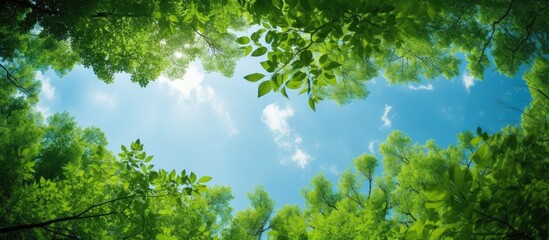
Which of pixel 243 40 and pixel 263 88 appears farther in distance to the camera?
pixel 243 40

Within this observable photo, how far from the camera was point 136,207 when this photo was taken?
3.12 metres

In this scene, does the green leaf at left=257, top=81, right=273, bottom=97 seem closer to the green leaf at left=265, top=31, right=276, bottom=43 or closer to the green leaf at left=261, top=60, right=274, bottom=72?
the green leaf at left=261, top=60, right=274, bottom=72

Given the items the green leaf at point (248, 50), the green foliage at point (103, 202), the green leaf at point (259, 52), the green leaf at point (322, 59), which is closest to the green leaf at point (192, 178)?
the green foliage at point (103, 202)

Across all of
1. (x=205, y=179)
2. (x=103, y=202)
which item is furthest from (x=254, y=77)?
(x=103, y=202)

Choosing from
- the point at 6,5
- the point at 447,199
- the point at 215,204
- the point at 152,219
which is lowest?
the point at 447,199

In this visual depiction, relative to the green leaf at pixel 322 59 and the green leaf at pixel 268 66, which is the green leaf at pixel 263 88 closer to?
the green leaf at pixel 268 66

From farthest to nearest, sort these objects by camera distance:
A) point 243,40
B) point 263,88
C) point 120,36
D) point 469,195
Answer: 1. point 120,36
2. point 243,40
3. point 263,88
4. point 469,195

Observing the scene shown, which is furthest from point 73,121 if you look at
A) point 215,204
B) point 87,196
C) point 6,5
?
point 87,196

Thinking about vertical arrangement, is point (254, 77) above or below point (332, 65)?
below

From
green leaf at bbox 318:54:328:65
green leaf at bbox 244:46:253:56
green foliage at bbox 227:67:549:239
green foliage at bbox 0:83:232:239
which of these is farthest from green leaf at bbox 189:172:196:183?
green leaf at bbox 318:54:328:65

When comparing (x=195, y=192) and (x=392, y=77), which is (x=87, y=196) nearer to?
(x=195, y=192)

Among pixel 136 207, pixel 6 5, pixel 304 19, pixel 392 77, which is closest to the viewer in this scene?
pixel 304 19

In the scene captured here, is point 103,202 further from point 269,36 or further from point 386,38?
point 386,38

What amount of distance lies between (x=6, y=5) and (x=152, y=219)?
224 inches
